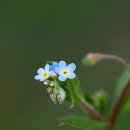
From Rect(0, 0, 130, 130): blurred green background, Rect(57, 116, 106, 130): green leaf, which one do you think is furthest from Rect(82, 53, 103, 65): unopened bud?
Rect(0, 0, 130, 130): blurred green background

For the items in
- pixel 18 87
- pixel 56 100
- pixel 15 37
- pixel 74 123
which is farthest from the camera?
pixel 15 37

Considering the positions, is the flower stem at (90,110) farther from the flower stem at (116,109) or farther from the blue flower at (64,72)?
the blue flower at (64,72)

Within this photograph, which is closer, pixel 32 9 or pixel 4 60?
pixel 4 60

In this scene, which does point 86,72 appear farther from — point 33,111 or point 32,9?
point 32,9

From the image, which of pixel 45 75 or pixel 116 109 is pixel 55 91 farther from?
pixel 116 109

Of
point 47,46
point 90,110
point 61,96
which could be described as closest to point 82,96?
point 90,110

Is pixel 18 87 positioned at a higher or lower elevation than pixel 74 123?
higher

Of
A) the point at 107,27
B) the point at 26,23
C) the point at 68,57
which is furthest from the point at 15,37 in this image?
the point at 107,27
